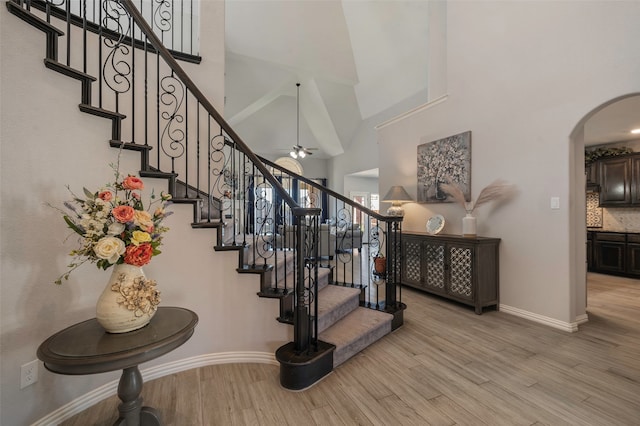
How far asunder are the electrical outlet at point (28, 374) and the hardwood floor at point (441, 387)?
34 cm

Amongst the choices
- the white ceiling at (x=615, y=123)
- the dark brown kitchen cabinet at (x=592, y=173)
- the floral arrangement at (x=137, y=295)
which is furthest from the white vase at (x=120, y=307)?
the dark brown kitchen cabinet at (x=592, y=173)

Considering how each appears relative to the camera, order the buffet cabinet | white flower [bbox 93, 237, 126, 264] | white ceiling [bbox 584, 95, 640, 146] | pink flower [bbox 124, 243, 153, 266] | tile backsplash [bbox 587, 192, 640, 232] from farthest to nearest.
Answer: tile backsplash [bbox 587, 192, 640, 232] → white ceiling [bbox 584, 95, 640, 146] → the buffet cabinet → pink flower [bbox 124, 243, 153, 266] → white flower [bbox 93, 237, 126, 264]

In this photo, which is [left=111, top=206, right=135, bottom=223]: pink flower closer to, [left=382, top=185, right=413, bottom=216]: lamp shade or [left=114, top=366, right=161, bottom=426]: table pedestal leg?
[left=114, top=366, right=161, bottom=426]: table pedestal leg

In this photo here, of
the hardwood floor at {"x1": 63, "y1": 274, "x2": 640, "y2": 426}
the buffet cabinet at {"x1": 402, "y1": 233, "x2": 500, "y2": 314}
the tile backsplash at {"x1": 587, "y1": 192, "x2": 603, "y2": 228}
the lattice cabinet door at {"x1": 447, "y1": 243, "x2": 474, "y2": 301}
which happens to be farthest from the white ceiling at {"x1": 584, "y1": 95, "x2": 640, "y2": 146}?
the hardwood floor at {"x1": 63, "y1": 274, "x2": 640, "y2": 426}

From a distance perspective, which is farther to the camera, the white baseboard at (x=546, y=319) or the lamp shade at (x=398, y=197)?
the lamp shade at (x=398, y=197)

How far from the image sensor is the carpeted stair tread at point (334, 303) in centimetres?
241

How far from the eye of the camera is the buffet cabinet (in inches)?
127

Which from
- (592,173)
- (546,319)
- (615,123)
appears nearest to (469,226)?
(546,319)

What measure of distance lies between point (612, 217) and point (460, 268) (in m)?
4.68

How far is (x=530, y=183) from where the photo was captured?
312 cm

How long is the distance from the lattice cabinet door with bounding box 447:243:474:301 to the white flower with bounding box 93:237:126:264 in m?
3.34

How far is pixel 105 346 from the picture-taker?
3.97 ft

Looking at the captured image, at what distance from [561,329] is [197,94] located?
4.02 metres

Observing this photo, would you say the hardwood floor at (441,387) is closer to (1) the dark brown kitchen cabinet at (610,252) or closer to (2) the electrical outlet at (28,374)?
(2) the electrical outlet at (28,374)
